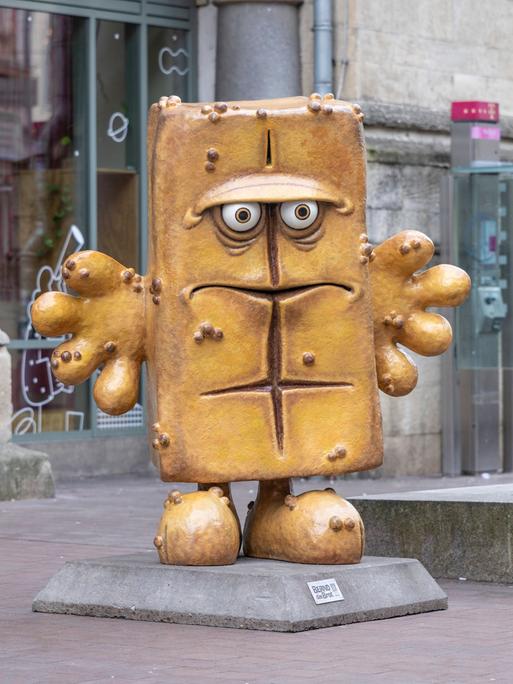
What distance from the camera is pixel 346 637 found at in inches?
265

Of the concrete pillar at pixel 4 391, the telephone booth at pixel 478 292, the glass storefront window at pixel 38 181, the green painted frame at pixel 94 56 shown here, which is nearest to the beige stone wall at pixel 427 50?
the telephone booth at pixel 478 292

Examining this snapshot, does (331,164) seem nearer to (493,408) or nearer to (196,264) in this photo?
(196,264)

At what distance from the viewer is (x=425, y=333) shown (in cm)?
773

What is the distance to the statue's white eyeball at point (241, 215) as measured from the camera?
7.28 m

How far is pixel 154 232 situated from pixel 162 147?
366mm

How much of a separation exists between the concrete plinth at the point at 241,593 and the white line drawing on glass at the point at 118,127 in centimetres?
796

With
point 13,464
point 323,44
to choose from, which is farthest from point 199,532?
point 323,44

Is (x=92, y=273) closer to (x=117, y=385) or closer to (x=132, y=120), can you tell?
(x=117, y=385)

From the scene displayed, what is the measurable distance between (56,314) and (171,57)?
8302mm

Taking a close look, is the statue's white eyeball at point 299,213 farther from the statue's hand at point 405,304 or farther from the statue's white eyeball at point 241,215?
the statue's hand at point 405,304

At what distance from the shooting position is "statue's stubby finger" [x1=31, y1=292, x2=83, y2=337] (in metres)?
7.41

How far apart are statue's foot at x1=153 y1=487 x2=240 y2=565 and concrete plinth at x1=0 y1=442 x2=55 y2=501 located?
513 centimetres

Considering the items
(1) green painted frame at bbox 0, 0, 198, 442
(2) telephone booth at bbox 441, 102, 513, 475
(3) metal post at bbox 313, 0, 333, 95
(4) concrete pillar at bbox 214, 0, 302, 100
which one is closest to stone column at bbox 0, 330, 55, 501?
(1) green painted frame at bbox 0, 0, 198, 442

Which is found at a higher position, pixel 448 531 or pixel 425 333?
pixel 425 333
